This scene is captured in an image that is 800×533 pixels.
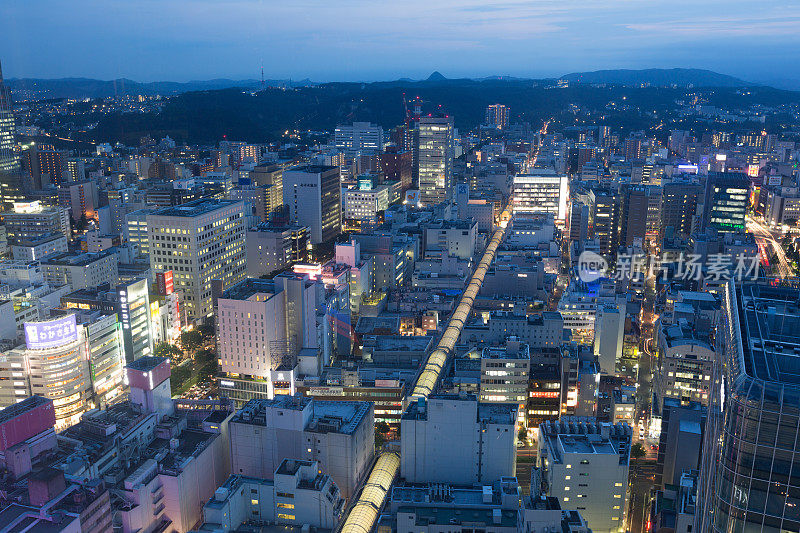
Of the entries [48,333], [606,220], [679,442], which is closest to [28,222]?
[48,333]

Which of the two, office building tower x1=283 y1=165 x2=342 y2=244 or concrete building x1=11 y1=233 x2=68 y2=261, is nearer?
→ concrete building x1=11 y1=233 x2=68 y2=261

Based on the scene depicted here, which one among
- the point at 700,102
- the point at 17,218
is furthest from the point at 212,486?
the point at 700,102

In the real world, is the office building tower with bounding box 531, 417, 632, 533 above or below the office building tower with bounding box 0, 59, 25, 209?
below

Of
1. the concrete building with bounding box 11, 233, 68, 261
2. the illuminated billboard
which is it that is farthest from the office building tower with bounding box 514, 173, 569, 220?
the illuminated billboard

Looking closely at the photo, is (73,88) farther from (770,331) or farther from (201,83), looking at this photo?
(770,331)

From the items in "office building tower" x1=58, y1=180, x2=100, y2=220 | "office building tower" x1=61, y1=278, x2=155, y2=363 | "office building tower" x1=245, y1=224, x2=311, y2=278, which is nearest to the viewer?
"office building tower" x1=61, y1=278, x2=155, y2=363

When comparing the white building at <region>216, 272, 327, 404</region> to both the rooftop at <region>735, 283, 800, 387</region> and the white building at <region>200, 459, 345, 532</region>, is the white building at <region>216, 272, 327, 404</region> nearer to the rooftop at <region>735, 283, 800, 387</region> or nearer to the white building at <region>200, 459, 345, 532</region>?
the white building at <region>200, 459, 345, 532</region>

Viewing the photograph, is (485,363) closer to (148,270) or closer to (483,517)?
(483,517)
